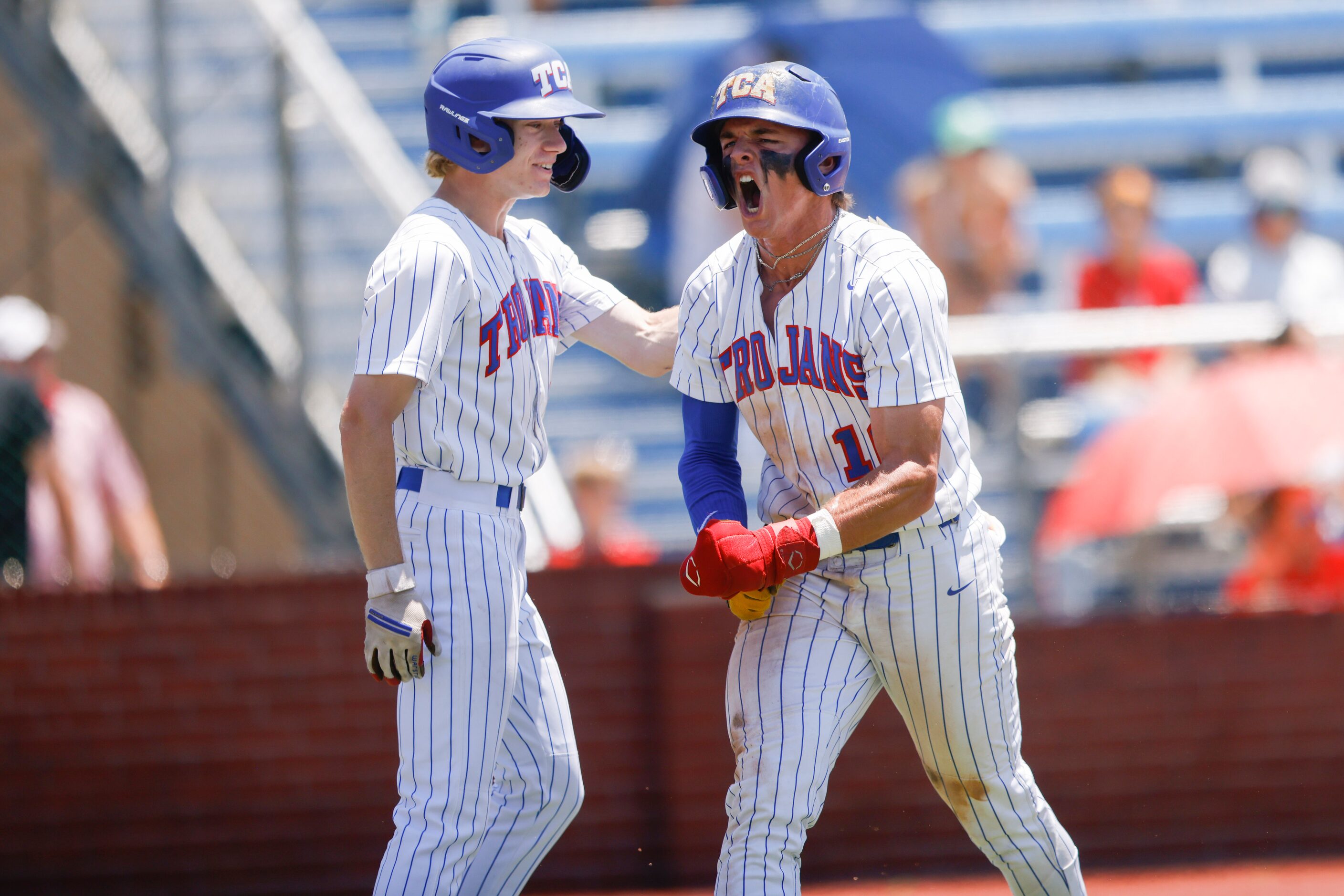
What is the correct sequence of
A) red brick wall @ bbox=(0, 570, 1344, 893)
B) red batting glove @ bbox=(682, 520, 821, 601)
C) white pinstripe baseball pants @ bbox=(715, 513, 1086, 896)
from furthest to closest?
red brick wall @ bbox=(0, 570, 1344, 893) < white pinstripe baseball pants @ bbox=(715, 513, 1086, 896) < red batting glove @ bbox=(682, 520, 821, 601)

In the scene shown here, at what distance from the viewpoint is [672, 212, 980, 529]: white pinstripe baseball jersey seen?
324 centimetres

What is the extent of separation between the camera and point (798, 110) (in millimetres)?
3264

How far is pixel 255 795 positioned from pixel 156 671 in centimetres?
61

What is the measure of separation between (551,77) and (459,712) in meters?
1.41

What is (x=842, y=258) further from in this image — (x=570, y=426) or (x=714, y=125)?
(x=570, y=426)

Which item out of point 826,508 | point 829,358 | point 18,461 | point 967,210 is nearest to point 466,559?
point 826,508

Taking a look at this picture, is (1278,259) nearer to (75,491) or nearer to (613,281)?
(613,281)

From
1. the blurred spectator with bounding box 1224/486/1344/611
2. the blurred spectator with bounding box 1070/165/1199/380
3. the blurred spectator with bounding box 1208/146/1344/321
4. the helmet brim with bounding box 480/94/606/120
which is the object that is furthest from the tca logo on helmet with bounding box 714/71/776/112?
the blurred spectator with bounding box 1208/146/1344/321

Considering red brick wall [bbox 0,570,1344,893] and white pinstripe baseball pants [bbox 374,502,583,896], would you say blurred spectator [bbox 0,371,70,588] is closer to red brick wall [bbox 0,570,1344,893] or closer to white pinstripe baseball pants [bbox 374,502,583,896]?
red brick wall [bbox 0,570,1344,893]

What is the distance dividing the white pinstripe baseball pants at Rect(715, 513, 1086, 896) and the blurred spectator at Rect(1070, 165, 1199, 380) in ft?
13.6

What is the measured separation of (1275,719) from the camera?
6168mm

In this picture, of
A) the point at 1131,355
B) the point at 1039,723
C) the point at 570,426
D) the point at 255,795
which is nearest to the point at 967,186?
the point at 1131,355

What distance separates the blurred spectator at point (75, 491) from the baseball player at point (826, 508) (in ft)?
11.5

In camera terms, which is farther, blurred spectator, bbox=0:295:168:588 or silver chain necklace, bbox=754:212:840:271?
blurred spectator, bbox=0:295:168:588
